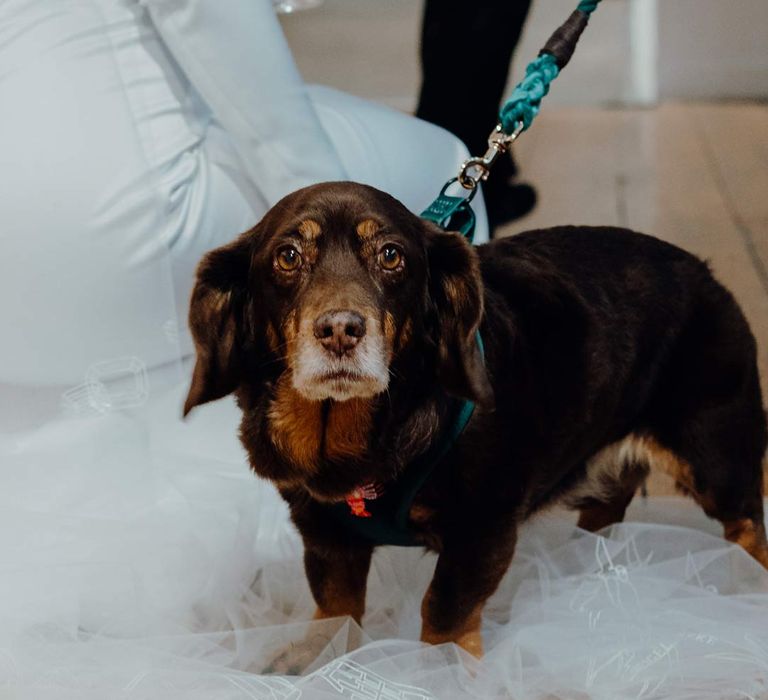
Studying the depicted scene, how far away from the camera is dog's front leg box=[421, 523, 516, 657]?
165 cm

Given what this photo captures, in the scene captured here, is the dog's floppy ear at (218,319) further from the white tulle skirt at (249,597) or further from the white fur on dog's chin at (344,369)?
the white tulle skirt at (249,597)

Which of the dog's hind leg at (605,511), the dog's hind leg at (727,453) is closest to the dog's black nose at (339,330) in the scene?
the dog's hind leg at (727,453)

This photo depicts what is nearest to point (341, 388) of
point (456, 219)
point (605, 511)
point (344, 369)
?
point (344, 369)

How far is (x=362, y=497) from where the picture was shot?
1.61 meters

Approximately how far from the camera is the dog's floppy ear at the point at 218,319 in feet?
5.17

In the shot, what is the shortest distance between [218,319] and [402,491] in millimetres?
324

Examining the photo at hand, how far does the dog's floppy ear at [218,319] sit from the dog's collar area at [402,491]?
8.8 inches

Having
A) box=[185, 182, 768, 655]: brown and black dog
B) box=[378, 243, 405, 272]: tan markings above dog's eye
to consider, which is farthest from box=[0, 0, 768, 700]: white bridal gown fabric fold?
A: box=[378, 243, 405, 272]: tan markings above dog's eye

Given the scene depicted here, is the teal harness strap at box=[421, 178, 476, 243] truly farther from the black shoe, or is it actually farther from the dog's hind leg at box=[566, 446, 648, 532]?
the black shoe

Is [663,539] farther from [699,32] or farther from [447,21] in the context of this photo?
[699,32]

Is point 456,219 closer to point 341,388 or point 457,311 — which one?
point 457,311

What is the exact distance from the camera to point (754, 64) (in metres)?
5.46

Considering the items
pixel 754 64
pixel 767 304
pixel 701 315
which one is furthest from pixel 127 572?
pixel 754 64

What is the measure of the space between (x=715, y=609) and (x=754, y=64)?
A: 418 centimetres
